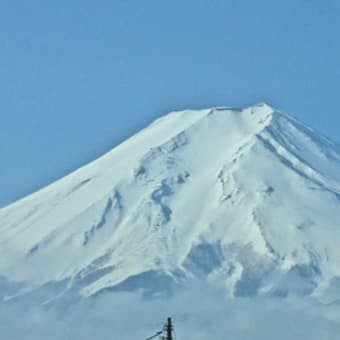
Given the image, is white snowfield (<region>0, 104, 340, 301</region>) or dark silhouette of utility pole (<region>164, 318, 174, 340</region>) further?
white snowfield (<region>0, 104, 340, 301</region>)

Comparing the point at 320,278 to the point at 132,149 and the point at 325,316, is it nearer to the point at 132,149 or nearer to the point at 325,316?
the point at 325,316

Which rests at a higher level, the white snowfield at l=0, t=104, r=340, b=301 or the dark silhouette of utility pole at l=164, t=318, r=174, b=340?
the white snowfield at l=0, t=104, r=340, b=301

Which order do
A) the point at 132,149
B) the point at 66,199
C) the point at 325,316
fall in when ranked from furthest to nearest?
the point at 132,149, the point at 66,199, the point at 325,316

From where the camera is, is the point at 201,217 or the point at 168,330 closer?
the point at 168,330

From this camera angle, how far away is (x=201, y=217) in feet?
516

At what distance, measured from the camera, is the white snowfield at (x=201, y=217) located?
15362cm

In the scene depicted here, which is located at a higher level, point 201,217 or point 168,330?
point 201,217

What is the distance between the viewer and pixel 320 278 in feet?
499

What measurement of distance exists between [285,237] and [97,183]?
19.7 metres

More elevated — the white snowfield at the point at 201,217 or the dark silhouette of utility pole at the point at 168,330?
the white snowfield at the point at 201,217

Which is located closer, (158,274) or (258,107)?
(158,274)

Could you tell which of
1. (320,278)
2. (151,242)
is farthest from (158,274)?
(320,278)

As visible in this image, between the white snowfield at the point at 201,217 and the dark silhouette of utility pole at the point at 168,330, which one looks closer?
the dark silhouette of utility pole at the point at 168,330

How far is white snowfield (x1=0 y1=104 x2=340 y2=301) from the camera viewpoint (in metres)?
154
